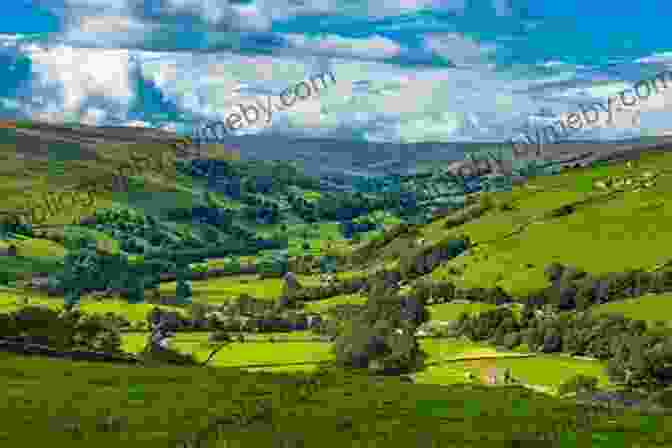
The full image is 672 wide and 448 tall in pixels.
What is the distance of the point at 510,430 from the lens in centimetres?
4378

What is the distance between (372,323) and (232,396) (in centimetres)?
14331

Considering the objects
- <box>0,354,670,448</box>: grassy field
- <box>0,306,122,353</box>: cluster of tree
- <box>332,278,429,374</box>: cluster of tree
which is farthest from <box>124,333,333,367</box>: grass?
<box>0,354,670,448</box>: grassy field

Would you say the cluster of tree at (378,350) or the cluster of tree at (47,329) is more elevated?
the cluster of tree at (47,329)

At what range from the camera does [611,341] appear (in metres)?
169

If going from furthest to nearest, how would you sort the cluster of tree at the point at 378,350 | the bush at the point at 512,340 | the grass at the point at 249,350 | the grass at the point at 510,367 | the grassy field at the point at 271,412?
the bush at the point at 512,340 → the grass at the point at 249,350 → the cluster of tree at the point at 378,350 → the grass at the point at 510,367 → the grassy field at the point at 271,412

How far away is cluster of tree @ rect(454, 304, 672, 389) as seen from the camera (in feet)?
466

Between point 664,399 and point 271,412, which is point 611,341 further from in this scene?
point 271,412

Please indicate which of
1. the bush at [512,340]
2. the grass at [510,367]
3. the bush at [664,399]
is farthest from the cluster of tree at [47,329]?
the bush at [512,340]

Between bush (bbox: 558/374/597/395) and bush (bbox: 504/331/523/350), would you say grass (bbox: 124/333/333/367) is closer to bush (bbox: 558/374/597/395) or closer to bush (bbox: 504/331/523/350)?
bush (bbox: 504/331/523/350)

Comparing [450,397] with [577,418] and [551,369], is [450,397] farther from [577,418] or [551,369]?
[551,369]

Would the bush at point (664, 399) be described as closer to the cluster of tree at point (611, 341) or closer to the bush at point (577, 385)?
the bush at point (577, 385)

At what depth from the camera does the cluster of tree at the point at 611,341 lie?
142 m

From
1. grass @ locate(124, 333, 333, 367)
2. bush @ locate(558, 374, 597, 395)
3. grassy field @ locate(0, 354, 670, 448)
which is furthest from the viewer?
grass @ locate(124, 333, 333, 367)

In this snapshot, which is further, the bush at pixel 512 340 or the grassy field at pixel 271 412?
the bush at pixel 512 340
